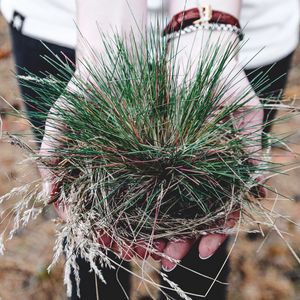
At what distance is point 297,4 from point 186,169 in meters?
0.72

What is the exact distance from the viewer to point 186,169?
1009mm

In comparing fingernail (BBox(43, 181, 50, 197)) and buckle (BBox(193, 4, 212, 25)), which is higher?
buckle (BBox(193, 4, 212, 25))

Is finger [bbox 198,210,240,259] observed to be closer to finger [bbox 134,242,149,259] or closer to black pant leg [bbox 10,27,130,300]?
finger [bbox 134,242,149,259]

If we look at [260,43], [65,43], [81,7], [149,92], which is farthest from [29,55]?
[260,43]

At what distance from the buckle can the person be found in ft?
0.08

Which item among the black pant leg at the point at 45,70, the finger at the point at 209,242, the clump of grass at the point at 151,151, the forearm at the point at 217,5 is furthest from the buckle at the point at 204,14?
the finger at the point at 209,242

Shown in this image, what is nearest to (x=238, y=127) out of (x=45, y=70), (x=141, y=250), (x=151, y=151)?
(x=151, y=151)

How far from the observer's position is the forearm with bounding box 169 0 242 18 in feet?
3.92

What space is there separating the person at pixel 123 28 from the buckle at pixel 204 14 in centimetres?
2

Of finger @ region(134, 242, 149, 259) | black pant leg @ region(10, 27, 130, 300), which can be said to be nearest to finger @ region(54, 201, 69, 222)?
finger @ region(134, 242, 149, 259)

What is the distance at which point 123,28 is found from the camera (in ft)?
3.81

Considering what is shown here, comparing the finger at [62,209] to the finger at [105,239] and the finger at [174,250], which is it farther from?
the finger at [174,250]

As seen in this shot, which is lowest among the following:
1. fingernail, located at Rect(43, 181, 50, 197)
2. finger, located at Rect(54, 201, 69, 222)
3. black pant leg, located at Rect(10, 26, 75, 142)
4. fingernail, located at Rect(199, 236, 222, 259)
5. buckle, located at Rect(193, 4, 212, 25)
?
fingernail, located at Rect(199, 236, 222, 259)

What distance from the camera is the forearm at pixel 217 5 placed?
120 centimetres
